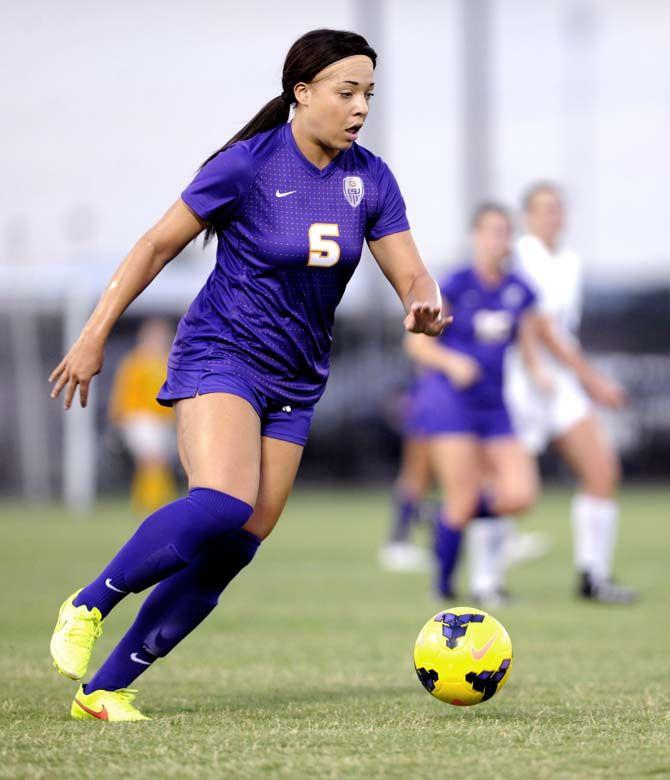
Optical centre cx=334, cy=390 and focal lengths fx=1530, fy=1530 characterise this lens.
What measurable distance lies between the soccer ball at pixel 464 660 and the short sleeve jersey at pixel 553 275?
5.28m

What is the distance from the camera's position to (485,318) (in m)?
9.78

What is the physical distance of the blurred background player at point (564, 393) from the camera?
10.1m

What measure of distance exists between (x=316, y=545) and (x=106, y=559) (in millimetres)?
2809

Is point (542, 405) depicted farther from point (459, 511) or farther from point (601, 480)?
point (459, 511)

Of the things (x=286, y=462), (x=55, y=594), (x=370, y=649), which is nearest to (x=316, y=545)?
(x=55, y=594)

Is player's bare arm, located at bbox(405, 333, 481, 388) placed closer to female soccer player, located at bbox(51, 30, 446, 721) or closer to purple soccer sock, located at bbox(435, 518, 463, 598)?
purple soccer sock, located at bbox(435, 518, 463, 598)

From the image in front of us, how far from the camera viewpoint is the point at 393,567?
43.0ft

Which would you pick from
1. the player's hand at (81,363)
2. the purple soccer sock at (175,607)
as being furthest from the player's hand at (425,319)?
the player's hand at (81,363)

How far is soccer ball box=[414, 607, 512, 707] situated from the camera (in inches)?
205

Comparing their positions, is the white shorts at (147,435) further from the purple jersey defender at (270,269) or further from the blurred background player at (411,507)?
the purple jersey defender at (270,269)

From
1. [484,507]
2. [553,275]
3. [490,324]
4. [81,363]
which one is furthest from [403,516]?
[81,363]

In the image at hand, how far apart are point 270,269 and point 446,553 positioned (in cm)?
497

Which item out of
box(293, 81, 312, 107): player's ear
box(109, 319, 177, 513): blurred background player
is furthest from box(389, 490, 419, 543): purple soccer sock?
box(293, 81, 312, 107): player's ear

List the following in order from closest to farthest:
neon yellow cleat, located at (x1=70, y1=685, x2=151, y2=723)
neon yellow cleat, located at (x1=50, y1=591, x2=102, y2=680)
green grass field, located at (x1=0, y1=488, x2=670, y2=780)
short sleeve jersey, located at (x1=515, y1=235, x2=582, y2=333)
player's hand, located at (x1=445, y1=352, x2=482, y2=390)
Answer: green grass field, located at (x1=0, y1=488, x2=670, y2=780), neon yellow cleat, located at (x1=50, y1=591, x2=102, y2=680), neon yellow cleat, located at (x1=70, y1=685, x2=151, y2=723), player's hand, located at (x1=445, y1=352, x2=482, y2=390), short sleeve jersey, located at (x1=515, y1=235, x2=582, y2=333)
